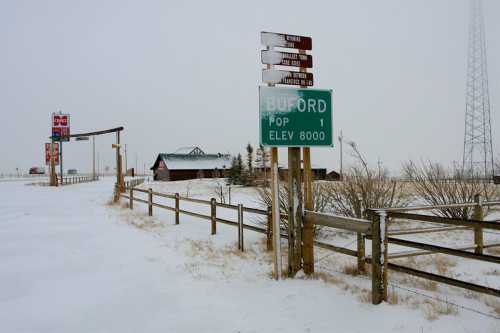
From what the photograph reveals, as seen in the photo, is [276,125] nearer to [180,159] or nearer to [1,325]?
[1,325]

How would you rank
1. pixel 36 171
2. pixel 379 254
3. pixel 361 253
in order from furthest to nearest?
pixel 36 171 → pixel 361 253 → pixel 379 254

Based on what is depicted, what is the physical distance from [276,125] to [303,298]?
226cm

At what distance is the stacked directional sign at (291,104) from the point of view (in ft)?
17.5

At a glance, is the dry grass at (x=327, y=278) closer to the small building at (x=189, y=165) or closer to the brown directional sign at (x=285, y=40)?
the brown directional sign at (x=285, y=40)

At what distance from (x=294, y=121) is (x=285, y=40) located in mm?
1220

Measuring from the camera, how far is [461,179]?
36.4 feet

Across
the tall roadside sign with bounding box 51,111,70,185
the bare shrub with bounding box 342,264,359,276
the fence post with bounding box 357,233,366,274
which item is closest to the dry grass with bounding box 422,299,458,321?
the fence post with bounding box 357,233,366,274

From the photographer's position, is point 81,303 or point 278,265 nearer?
point 81,303

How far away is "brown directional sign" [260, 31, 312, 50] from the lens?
5.57 metres

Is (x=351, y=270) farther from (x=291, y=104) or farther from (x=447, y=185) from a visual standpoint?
(x=447, y=185)

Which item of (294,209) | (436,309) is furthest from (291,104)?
(436,309)

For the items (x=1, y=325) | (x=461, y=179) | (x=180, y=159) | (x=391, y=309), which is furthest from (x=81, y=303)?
(x=180, y=159)

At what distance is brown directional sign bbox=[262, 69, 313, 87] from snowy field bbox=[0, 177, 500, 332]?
2.79 metres

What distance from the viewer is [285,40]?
5676 mm
